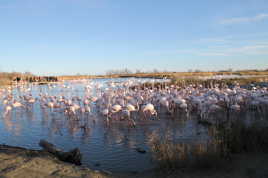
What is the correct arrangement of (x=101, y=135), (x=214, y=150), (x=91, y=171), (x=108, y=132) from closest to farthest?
(x=91, y=171) → (x=214, y=150) → (x=101, y=135) → (x=108, y=132)

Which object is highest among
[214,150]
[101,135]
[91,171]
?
[214,150]

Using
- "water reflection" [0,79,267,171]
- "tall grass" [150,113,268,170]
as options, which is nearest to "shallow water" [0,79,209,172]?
"water reflection" [0,79,267,171]

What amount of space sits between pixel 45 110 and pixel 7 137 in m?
5.77

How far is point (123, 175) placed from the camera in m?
5.18

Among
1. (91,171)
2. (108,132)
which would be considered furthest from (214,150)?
(108,132)

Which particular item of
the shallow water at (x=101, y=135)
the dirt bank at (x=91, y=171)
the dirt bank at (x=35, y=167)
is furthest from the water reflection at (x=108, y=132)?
the dirt bank at (x=35, y=167)

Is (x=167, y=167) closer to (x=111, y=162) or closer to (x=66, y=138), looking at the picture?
(x=111, y=162)

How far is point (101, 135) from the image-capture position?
29.3 feet

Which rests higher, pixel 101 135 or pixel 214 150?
pixel 214 150

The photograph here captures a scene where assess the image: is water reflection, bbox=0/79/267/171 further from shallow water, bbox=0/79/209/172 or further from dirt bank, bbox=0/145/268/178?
dirt bank, bbox=0/145/268/178

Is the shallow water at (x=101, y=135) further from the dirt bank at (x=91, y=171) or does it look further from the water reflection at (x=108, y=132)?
the dirt bank at (x=91, y=171)

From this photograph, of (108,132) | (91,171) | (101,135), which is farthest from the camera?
(108,132)

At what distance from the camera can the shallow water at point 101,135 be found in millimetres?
6480

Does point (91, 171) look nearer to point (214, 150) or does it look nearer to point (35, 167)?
point (35, 167)
